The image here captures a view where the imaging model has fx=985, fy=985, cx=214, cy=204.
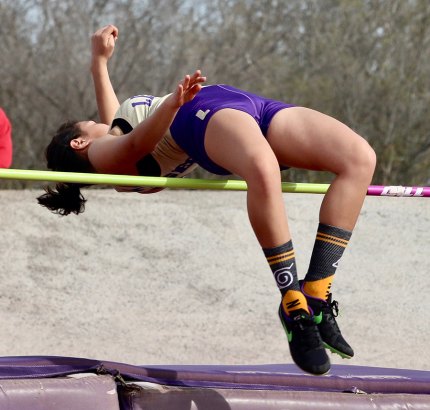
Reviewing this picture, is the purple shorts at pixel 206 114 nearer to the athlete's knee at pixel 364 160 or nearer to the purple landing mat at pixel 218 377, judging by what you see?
the athlete's knee at pixel 364 160

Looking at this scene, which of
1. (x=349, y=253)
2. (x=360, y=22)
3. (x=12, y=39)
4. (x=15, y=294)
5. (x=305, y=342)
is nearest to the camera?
(x=305, y=342)

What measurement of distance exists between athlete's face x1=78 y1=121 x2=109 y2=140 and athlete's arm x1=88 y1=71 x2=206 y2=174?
3.0 inches

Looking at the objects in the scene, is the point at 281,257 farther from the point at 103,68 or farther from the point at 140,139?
the point at 103,68

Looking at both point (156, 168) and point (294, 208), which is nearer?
point (156, 168)

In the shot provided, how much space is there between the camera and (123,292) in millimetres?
6816

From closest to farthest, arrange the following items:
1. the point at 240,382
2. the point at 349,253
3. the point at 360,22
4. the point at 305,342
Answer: the point at 305,342
the point at 240,382
the point at 349,253
the point at 360,22

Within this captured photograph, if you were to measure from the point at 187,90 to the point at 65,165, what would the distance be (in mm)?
605

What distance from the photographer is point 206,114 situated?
2.89 m

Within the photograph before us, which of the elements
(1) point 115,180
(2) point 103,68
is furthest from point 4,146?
(1) point 115,180

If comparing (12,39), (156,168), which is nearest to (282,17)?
(12,39)

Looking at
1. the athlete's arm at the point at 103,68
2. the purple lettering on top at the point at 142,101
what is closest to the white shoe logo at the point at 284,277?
the purple lettering on top at the point at 142,101

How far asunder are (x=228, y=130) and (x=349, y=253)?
190 inches

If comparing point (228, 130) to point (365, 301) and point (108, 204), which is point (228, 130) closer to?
point (365, 301)

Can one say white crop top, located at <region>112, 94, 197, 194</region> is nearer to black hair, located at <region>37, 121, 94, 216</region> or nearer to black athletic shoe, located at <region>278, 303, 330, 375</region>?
black hair, located at <region>37, 121, 94, 216</region>
